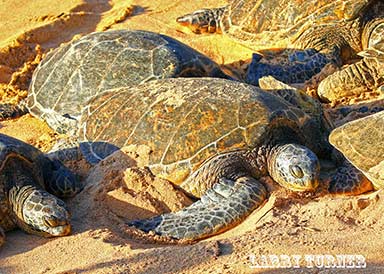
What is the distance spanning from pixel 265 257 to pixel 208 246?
16.0 inches

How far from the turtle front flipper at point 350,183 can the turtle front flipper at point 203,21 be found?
14.3 ft

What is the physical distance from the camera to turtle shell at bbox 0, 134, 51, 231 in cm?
471

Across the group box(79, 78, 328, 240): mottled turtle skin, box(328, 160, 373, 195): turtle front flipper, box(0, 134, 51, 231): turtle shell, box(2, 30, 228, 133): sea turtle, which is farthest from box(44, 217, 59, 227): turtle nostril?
box(328, 160, 373, 195): turtle front flipper

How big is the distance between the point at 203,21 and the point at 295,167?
14.5 ft

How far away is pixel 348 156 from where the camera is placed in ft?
15.5

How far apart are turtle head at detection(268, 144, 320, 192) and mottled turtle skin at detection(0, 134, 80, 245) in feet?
4.98

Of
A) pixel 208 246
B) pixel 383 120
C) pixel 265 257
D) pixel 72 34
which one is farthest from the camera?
pixel 72 34

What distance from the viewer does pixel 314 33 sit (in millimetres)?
7629

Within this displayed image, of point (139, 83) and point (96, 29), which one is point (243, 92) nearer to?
point (139, 83)

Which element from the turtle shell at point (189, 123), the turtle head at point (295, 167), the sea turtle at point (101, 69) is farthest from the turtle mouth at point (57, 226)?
the sea turtle at point (101, 69)

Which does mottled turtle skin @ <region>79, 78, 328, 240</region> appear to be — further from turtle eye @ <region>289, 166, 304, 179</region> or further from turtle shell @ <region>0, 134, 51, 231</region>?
turtle shell @ <region>0, 134, 51, 231</region>

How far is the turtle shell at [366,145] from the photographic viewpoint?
15.0ft

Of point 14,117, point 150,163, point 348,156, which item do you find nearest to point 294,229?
point 348,156

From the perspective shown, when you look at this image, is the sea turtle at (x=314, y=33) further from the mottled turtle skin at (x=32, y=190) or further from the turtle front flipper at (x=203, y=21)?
the mottled turtle skin at (x=32, y=190)
